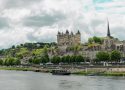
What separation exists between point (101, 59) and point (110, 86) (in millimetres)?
77774

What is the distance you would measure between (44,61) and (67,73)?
213ft

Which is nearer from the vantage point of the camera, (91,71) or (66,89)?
(66,89)

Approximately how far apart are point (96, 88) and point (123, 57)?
111m

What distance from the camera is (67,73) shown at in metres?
128

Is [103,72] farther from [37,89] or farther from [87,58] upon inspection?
[87,58]

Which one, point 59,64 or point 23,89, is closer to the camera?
point 23,89

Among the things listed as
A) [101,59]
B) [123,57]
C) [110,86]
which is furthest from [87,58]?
[110,86]

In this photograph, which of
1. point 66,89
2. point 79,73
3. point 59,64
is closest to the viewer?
point 66,89

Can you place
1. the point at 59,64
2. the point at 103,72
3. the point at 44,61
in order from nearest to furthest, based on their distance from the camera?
the point at 103,72 → the point at 59,64 → the point at 44,61

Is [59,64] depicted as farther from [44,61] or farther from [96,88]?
[96,88]

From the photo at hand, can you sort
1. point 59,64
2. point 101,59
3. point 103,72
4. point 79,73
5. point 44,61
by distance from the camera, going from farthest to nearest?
point 44,61, point 59,64, point 101,59, point 79,73, point 103,72

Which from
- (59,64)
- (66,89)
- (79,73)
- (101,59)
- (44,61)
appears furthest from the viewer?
(44,61)


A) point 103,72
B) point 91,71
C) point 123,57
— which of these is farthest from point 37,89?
point 123,57

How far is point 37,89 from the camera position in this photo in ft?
248
